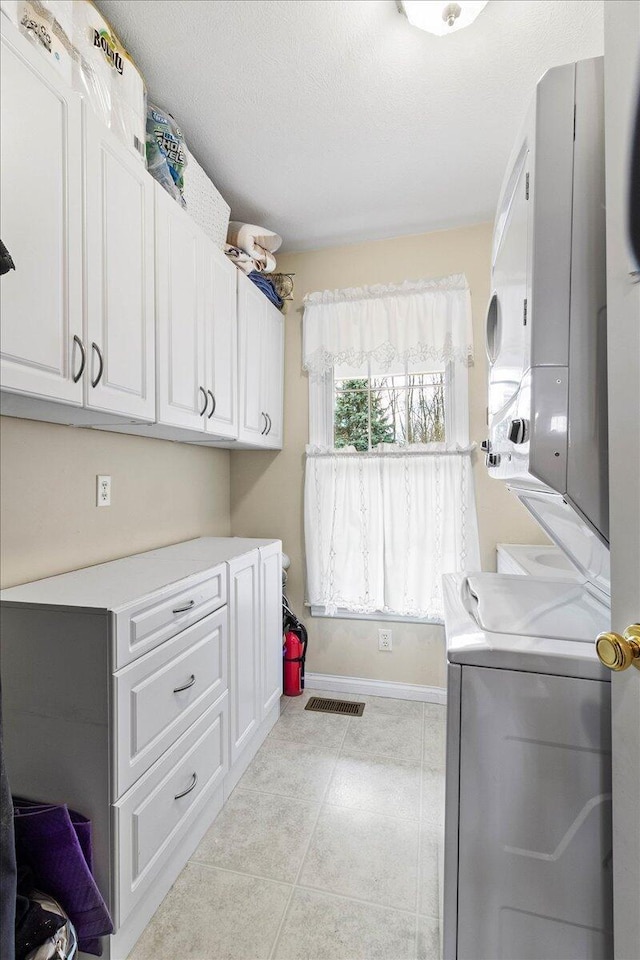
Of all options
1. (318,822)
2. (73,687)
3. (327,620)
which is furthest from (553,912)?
(327,620)

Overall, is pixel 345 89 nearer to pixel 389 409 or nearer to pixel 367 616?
pixel 389 409

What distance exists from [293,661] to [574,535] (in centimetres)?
207

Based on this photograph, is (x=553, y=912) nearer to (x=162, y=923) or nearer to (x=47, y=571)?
(x=162, y=923)

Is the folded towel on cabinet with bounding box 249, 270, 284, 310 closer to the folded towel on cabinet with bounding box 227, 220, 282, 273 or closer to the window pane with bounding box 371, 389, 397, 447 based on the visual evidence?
the folded towel on cabinet with bounding box 227, 220, 282, 273

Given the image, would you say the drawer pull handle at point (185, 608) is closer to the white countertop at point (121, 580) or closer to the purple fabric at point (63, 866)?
the white countertop at point (121, 580)

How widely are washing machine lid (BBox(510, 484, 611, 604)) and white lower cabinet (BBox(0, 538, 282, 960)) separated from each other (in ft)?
3.70

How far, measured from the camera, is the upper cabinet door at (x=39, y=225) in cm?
103

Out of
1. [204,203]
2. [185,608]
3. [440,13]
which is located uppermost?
[440,13]

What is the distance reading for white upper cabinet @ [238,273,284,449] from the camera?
2342 mm

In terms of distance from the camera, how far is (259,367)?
100 inches

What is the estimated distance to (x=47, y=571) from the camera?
5.01 ft

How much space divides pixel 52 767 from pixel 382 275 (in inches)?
111

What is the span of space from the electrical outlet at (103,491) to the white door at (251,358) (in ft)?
2.29

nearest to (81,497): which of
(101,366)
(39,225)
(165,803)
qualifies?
(101,366)
